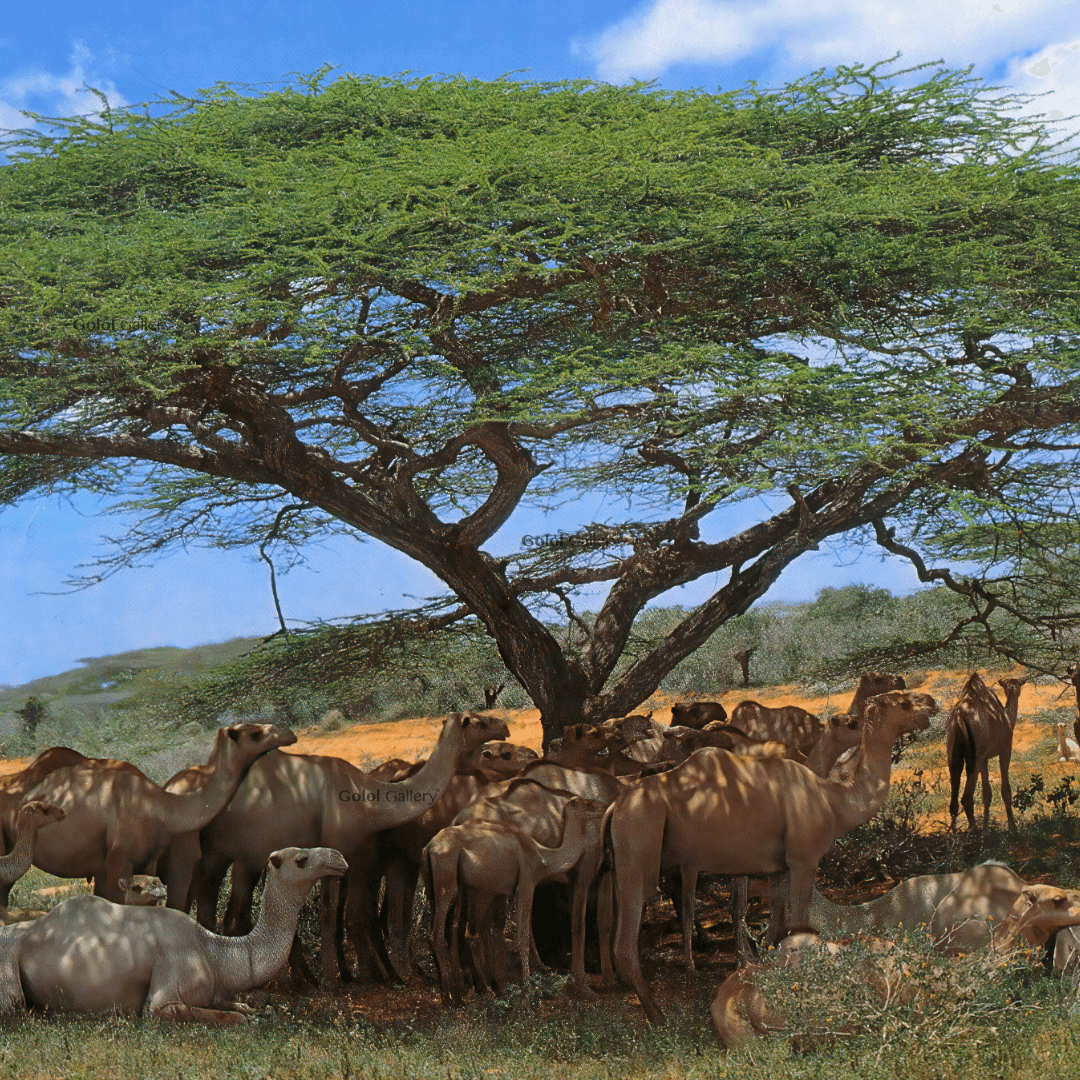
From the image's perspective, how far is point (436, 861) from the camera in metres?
7.82

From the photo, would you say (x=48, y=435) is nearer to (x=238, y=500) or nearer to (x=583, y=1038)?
(x=238, y=500)

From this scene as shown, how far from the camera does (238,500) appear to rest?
53.7ft

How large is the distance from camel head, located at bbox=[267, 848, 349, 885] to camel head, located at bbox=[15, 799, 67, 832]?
4.86 feet

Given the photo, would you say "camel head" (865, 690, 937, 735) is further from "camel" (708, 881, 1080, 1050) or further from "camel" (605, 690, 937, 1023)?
"camel" (708, 881, 1080, 1050)

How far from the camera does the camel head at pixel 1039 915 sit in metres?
6.84

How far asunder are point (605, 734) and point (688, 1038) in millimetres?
3511

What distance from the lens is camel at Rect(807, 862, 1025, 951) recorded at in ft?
23.5

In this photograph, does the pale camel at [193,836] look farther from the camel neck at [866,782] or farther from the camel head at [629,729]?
the camel neck at [866,782]

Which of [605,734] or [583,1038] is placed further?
[605,734]

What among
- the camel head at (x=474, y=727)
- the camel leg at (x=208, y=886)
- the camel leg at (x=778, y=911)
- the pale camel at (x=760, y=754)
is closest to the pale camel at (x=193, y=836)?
the camel leg at (x=208, y=886)

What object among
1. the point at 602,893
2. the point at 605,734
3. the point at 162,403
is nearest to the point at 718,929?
the point at 605,734

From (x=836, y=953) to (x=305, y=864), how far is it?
2.88 metres

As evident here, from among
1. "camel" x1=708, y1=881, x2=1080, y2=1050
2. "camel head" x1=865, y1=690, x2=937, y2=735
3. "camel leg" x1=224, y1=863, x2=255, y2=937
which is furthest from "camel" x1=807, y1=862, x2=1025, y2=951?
"camel leg" x1=224, y1=863, x2=255, y2=937

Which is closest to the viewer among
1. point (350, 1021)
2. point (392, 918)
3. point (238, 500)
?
point (350, 1021)
